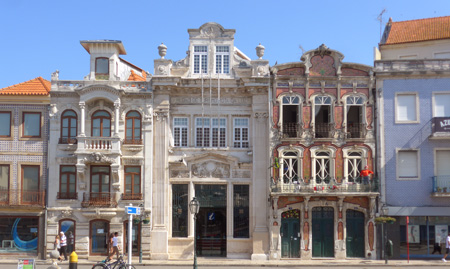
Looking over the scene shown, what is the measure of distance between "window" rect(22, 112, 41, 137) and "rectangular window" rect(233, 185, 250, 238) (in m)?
11.8

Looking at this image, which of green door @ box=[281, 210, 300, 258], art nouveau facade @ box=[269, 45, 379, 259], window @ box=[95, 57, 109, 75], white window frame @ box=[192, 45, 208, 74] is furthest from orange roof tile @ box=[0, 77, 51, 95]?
green door @ box=[281, 210, 300, 258]

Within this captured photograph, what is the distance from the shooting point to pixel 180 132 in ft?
113

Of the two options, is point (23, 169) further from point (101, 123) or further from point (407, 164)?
point (407, 164)

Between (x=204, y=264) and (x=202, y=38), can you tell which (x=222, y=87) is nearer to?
(x=202, y=38)

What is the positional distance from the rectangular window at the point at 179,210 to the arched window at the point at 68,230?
219 inches

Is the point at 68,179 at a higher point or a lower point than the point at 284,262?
higher

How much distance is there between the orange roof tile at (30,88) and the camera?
1353 inches

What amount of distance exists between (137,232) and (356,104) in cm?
1433

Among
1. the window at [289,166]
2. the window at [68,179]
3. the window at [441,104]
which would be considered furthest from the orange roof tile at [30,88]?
the window at [441,104]

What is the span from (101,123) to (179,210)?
262 inches

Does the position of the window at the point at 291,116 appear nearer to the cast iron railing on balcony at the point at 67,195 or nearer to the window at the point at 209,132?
the window at the point at 209,132

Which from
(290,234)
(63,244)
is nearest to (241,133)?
(290,234)

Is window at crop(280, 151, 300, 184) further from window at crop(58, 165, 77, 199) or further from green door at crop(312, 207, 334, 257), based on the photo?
window at crop(58, 165, 77, 199)

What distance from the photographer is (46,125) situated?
113ft
